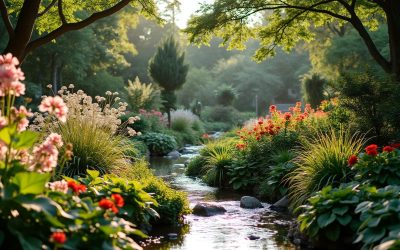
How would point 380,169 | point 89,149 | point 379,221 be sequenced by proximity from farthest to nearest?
point 89,149 → point 380,169 → point 379,221

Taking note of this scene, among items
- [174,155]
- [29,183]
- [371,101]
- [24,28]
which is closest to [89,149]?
[24,28]

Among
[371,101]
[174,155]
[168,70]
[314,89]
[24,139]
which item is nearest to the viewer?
[24,139]

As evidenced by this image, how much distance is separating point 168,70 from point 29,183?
69.7 feet

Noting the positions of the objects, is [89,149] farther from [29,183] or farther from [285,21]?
[285,21]

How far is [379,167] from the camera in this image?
520 cm

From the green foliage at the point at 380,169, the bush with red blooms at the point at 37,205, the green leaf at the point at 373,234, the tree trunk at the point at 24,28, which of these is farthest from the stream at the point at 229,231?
the tree trunk at the point at 24,28

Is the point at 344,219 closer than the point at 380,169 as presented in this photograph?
Yes

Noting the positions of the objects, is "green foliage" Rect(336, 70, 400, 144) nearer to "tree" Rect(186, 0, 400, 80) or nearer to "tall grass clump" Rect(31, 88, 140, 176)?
"tree" Rect(186, 0, 400, 80)

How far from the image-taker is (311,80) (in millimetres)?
24766

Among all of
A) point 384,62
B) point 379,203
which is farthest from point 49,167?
point 384,62

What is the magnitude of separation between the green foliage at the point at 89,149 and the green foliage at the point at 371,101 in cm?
413

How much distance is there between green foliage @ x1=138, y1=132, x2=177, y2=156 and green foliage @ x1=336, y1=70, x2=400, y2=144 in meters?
8.73

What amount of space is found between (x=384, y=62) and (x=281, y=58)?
41.5 metres

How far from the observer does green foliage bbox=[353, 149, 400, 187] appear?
16.8 feet
